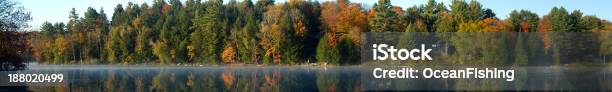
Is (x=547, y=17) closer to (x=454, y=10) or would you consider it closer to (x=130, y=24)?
(x=454, y=10)

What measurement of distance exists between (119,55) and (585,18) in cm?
6983

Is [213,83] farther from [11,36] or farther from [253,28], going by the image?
[253,28]

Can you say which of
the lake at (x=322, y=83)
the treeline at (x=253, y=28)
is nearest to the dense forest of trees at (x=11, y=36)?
the lake at (x=322, y=83)

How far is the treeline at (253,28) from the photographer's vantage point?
282 feet

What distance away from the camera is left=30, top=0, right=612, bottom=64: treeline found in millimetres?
86062

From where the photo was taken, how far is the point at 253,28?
343ft

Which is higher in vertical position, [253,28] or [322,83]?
[253,28]

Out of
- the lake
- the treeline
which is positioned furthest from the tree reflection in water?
the treeline

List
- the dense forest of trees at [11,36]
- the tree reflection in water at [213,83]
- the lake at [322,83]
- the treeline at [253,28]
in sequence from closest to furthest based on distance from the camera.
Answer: the lake at [322,83] < the tree reflection in water at [213,83] < the dense forest of trees at [11,36] < the treeline at [253,28]

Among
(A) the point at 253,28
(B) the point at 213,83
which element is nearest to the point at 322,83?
(B) the point at 213,83

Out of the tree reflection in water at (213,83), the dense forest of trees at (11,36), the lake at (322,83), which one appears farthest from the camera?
the dense forest of trees at (11,36)

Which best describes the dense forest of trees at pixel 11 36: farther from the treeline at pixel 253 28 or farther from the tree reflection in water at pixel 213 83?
the treeline at pixel 253 28

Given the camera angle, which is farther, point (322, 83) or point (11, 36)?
point (11, 36)

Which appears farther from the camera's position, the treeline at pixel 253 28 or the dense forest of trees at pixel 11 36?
the treeline at pixel 253 28
